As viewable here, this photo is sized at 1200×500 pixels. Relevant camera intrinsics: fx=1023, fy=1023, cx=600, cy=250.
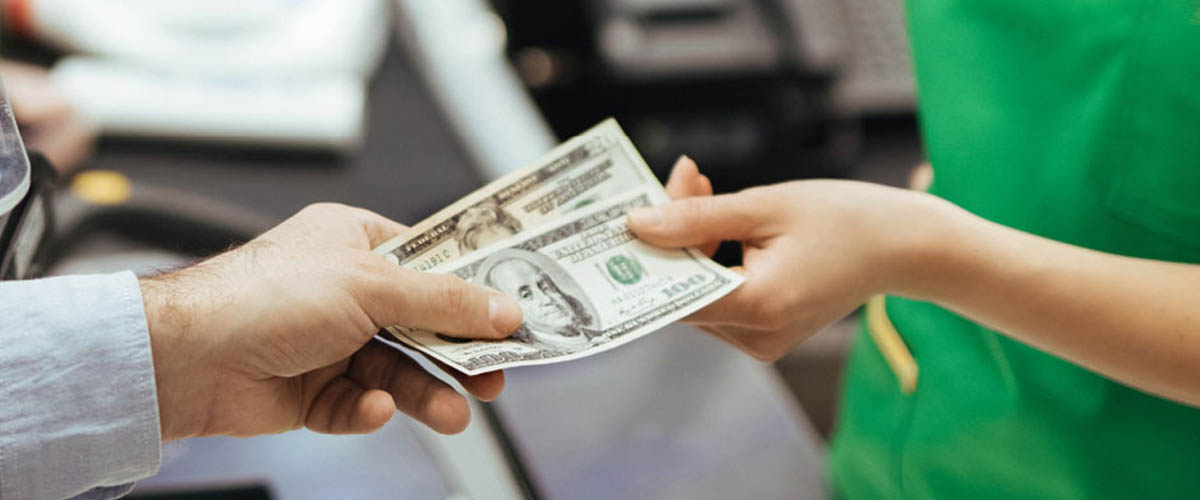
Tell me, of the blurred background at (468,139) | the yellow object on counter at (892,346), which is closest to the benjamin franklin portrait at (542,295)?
the blurred background at (468,139)

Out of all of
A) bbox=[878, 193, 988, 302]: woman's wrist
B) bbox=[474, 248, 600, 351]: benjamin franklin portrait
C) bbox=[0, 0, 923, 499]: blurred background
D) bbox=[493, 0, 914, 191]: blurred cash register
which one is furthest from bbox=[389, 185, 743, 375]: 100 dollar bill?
bbox=[493, 0, 914, 191]: blurred cash register

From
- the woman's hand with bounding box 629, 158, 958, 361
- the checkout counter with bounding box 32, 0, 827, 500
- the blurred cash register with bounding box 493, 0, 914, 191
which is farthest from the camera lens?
the blurred cash register with bounding box 493, 0, 914, 191

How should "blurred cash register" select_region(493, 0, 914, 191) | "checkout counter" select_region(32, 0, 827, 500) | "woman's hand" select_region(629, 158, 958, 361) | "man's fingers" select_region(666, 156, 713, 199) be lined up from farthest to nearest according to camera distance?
"blurred cash register" select_region(493, 0, 914, 191) → "checkout counter" select_region(32, 0, 827, 500) → "man's fingers" select_region(666, 156, 713, 199) → "woman's hand" select_region(629, 158, 958, 361)

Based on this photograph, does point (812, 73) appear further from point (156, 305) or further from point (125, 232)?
point (156, 305)

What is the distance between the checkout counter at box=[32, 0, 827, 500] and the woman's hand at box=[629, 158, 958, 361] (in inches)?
12.3

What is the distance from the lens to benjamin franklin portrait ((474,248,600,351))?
0.88 m

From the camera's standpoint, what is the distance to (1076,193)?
86 cm

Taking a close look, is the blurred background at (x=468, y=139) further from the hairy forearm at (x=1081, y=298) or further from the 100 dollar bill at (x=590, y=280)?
the hairy forearm at (x=1081, y=298)

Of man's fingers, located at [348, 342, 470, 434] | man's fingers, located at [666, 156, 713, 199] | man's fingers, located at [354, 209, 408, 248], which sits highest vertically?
man's fingers, located at [354, 209, 408, 248]

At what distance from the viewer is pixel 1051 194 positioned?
34.7 inches

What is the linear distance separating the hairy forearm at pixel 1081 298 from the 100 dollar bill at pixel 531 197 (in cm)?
29

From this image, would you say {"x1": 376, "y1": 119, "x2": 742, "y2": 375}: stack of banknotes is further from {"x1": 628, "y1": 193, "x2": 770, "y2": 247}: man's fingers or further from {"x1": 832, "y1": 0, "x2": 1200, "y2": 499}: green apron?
{"x1": 832, "y1": 0, "x2": 1200, "y2": 499}: green apron

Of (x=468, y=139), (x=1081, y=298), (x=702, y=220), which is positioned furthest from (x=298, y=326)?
(x=468, y=139)

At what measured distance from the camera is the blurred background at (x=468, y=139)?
115 centimetres
